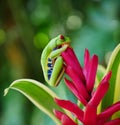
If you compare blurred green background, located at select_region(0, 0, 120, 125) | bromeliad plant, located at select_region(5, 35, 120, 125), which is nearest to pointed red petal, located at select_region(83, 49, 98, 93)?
bromeliad plant, located at select_region(5, 35, 120, 125)

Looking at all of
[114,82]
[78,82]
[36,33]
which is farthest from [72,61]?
[36,33]

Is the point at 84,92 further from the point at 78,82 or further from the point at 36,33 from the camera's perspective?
the point at 36,33

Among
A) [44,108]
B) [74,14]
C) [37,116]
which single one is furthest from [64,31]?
[44,108]

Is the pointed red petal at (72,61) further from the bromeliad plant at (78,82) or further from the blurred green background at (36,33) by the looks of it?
the blurred green background at (36,33)

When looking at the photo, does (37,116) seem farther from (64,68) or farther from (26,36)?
(64,68)

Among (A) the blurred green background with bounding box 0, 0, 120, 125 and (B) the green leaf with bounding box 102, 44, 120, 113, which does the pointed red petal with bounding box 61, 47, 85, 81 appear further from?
(A) the blurred green background with bounding box 0, 0, 120, 125

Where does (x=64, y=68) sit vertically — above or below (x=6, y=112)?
above

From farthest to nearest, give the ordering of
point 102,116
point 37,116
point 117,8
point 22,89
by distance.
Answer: point 117,8 → point 37,116 → point 22,89 → point 102,116
